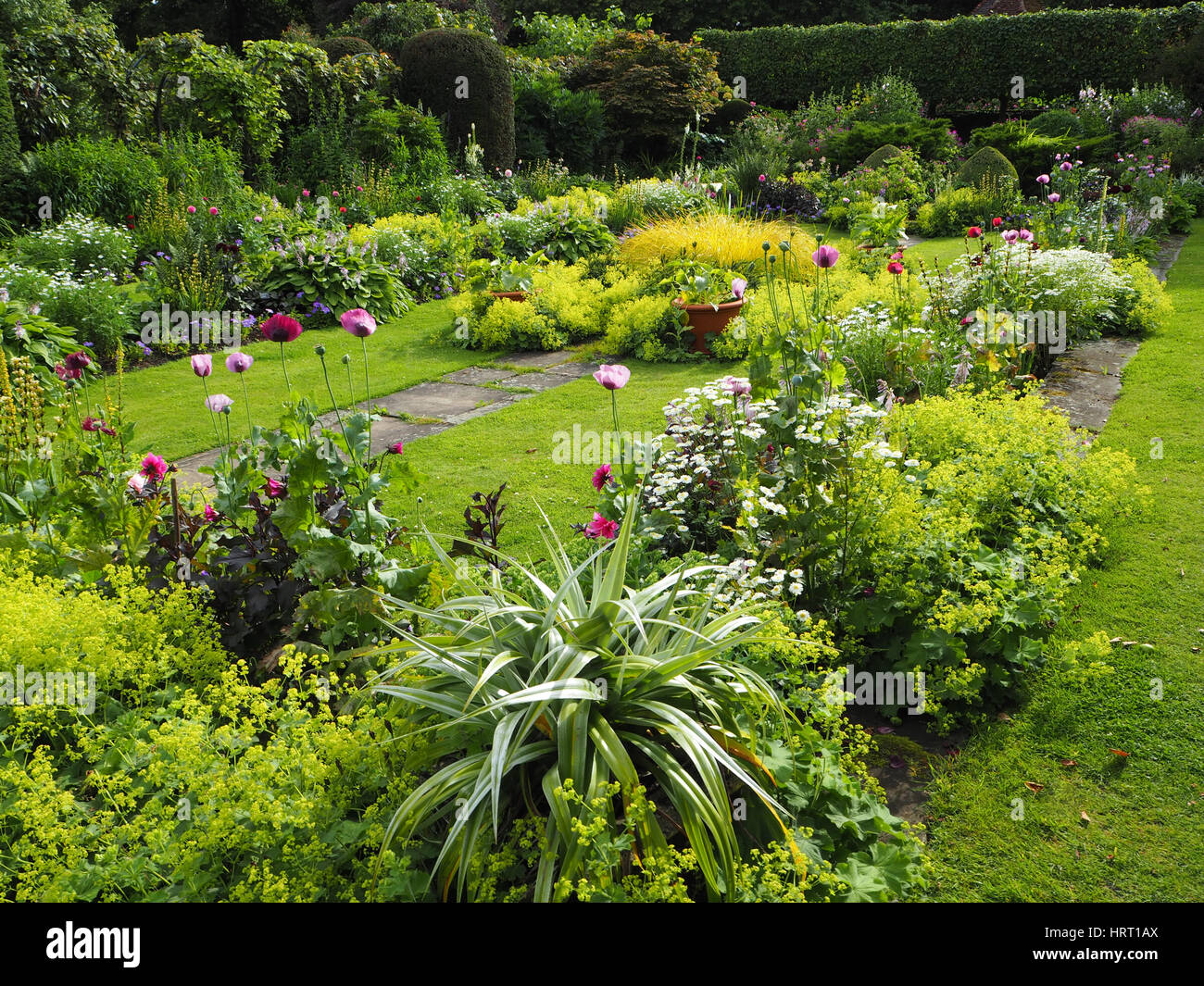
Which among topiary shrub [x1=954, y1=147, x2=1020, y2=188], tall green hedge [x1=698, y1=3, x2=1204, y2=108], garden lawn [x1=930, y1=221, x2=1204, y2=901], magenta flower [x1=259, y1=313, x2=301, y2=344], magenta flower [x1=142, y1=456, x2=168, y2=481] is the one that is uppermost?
tall green hedge [x1=698, y1=3, x2=1204, y2=108]

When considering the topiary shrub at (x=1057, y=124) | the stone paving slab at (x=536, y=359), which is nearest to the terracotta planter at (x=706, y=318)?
the stone paving slab at (x=536, y=359)

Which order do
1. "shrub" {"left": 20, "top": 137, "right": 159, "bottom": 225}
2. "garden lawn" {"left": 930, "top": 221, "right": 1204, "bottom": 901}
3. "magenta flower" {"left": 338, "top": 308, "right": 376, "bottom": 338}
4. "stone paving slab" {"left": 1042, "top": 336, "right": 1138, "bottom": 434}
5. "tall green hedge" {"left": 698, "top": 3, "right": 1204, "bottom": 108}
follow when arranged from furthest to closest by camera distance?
"tall green hedge" {"left": 698, "top": 3, "right": 1204, "bottom": 108} < "shrub" {"left": 20, "top": 137, "right": 159, "bottom": 225} < "stone paving slab" {"left": 1042, "top": 336, "right": 1138, "bottom": 434} < "magenta flower" {"left": 338, "top": 308, "right": 376, "bottom": 338} < "garden lawn" {"left": 930, "top": 221, "right": 1204, "bottom": 901}

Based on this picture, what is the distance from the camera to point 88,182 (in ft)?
32.2

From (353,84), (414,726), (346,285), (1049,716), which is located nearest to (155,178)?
(346,285)

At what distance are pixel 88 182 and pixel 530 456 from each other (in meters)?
7.41

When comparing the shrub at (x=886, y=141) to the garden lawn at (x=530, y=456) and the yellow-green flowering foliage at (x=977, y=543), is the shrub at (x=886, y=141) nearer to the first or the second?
the garden lawn at (x=530, y=456)

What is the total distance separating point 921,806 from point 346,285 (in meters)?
7.35

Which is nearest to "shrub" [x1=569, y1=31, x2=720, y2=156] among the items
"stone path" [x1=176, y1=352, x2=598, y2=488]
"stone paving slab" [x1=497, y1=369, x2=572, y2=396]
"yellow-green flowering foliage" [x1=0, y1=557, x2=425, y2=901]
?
"stone path" [x1=176, y1=352, x2=598, y2=488]

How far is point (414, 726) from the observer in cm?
237

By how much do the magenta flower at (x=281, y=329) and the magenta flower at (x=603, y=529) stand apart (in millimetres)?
1222

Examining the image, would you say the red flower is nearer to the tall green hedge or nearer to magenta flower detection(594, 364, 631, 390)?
magenta flower detection(594, 364, 631, 390)

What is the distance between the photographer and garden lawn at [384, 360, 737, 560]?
14.9ft

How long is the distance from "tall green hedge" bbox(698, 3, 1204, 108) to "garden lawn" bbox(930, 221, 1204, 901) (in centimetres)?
1828

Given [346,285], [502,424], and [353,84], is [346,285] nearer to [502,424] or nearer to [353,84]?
[502,424]
